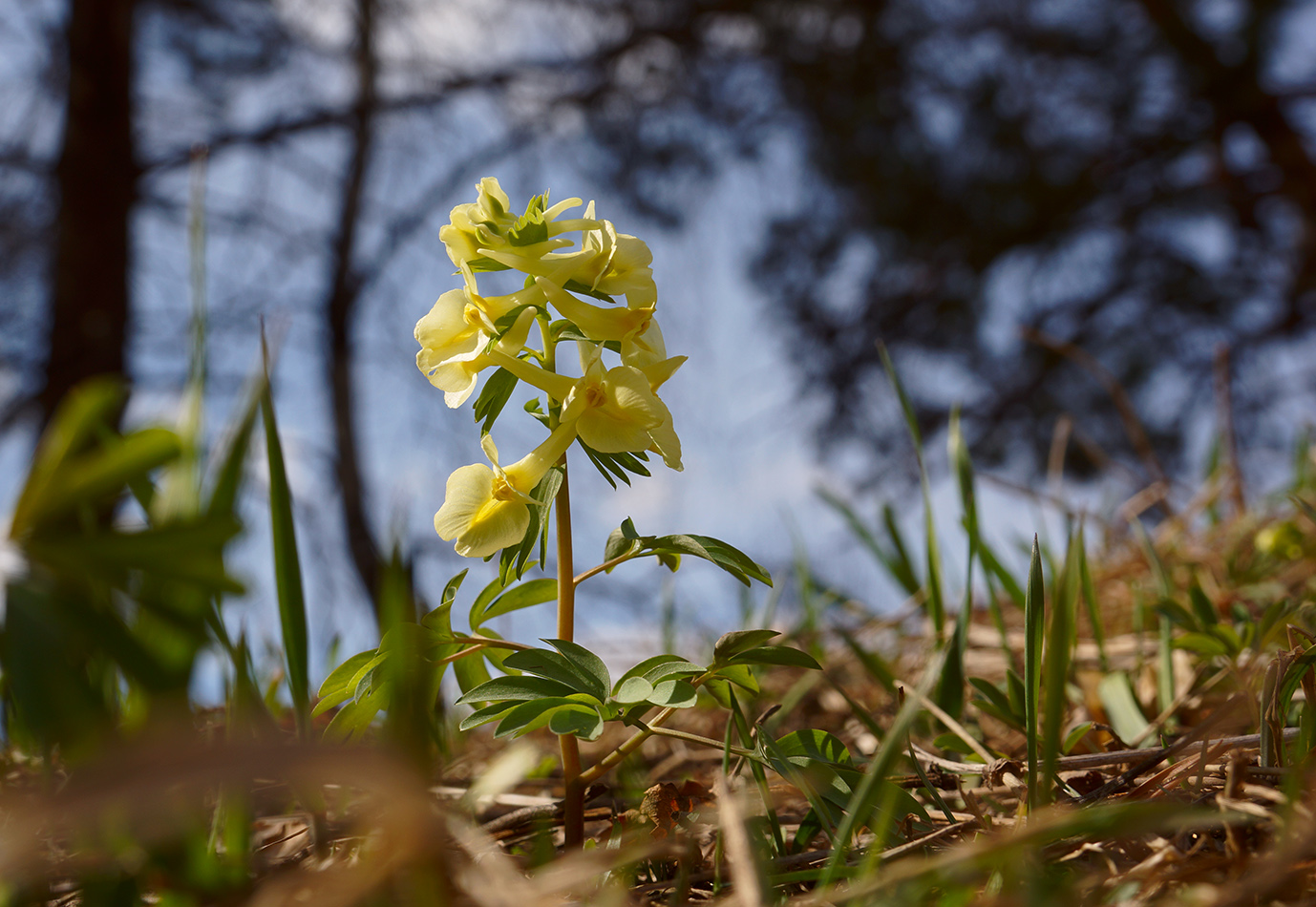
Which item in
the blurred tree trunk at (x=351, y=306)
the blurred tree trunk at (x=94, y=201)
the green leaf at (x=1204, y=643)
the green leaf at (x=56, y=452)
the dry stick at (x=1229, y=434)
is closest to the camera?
the green leaf at (x=56, y=452)

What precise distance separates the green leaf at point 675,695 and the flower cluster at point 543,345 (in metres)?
0.15

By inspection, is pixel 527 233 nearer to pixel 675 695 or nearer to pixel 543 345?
pixel 543 345

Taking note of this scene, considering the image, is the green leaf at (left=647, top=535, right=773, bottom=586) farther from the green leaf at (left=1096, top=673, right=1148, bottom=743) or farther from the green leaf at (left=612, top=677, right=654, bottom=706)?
the green leaf at (left=1096, top=673, right=1148, bottom=743)

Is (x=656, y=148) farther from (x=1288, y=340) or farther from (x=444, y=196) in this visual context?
(x=1288, y=340)

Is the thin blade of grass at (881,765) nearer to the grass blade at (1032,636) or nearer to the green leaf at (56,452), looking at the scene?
the grass blade at (1032,636)

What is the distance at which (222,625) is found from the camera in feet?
1.55

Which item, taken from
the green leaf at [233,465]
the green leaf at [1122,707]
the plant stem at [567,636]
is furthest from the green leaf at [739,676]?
the green leaf at [1122,707]

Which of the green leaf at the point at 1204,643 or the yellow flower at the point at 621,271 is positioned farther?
the green leaf at the point at 1204,643

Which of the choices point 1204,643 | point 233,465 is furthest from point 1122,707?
point 233,465

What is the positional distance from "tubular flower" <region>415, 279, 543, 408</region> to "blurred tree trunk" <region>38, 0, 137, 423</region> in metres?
2.99

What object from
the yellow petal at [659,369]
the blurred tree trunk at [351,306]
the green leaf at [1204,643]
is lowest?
the green leaf at [1204,643]

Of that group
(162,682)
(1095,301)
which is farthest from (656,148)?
(162,682)

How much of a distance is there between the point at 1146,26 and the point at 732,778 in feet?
15.1

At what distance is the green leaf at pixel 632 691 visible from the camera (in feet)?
1.57
